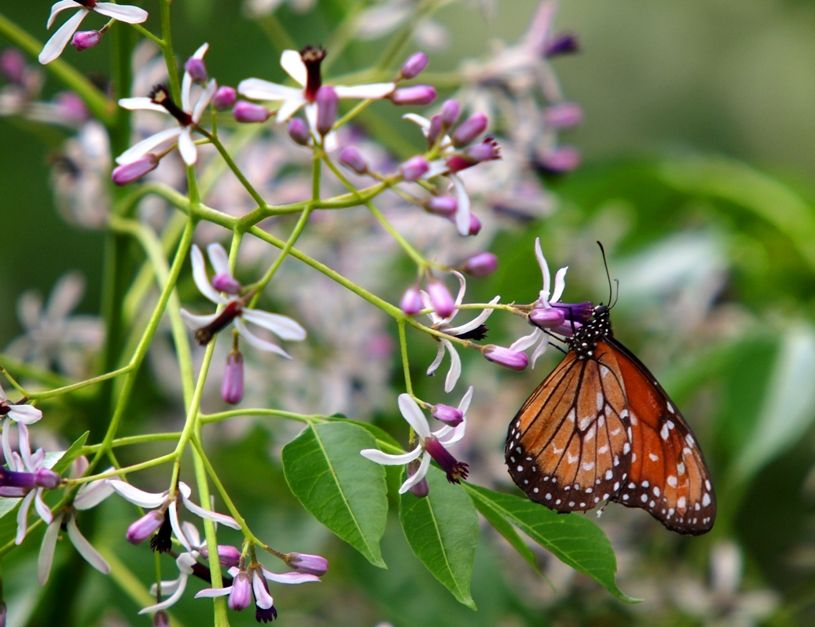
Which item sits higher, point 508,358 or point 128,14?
point 128,14

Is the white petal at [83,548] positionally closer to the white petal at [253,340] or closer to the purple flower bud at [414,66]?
the white petal at [253,340]

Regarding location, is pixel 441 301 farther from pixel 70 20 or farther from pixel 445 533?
pixel 70 20

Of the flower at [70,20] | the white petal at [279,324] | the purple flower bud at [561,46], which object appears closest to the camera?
the white petal at [279,324]

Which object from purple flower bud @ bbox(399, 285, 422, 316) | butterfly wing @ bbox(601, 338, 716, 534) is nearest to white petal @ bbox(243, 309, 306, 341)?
purple flower bud @ bbox(399, 285, 422, 316)

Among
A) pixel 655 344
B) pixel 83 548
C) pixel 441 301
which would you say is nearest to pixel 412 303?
pixel 441 301

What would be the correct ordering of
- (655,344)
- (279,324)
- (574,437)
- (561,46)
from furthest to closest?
(655,344) < (561,46) < (574,437) < (279,324)

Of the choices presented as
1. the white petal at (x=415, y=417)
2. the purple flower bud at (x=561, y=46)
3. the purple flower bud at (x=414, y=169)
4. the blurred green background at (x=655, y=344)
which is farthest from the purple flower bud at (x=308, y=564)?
the purple flower bud at (x=561, y=46)
